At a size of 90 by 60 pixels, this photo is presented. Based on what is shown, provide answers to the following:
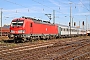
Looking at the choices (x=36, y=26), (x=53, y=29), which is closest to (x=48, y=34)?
(x=53, y=29)

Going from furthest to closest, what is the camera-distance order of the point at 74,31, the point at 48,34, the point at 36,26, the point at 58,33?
1. the point at 74,31
2. the point at 58,33
3. the point at 48,34
4. the point at 36,26

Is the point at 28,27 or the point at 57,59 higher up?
the point at 28,27

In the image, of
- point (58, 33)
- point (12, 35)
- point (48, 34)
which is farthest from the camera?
point (58, 33)

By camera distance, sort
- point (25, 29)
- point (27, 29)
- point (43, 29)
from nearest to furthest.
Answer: point (25, 29) < point (27, 29) < point (43, 29)

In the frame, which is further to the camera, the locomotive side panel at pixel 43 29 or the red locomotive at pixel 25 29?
the locomotive side panel at pixel 43 29

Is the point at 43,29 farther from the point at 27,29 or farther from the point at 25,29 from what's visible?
the point at 25,29

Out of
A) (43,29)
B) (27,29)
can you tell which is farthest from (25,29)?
(43,29)

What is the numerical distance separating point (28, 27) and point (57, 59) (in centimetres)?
1638

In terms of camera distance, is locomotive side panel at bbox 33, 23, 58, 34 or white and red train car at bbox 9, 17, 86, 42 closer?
white and red train car at bbox 9, 17, 86, 42

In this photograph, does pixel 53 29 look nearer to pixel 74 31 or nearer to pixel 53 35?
pixel 53 35

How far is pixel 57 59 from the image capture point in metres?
10.5

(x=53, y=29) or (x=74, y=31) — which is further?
(x=74, y=31)

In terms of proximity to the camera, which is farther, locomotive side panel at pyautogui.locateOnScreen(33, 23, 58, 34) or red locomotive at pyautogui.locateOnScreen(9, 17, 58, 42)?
locomotive side panel at pyautogui.locateOnScreen(33, 23, 58, 34)

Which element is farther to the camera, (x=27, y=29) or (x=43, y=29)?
(x=43, y=29)
